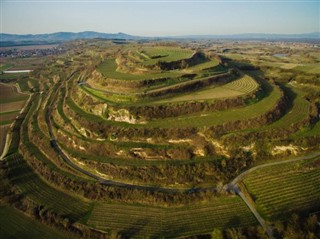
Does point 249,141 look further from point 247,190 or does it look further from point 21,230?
point 21,230

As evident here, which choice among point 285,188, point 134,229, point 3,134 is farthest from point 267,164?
point 3,134

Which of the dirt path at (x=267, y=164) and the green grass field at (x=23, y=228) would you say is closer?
the green grass field at (x=23, y=228)

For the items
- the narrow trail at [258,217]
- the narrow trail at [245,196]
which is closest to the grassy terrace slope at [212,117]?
the narrow trail at [245,196]

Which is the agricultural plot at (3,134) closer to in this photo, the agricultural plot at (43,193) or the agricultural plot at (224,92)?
the agricultural plot at (43,193)

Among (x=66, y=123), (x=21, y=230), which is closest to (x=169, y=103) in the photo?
(x=66, y=123)

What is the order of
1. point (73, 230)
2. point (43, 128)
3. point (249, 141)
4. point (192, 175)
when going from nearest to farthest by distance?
point (73, 230)
point (192, 175)
point (249, 141)
point (43, 128)

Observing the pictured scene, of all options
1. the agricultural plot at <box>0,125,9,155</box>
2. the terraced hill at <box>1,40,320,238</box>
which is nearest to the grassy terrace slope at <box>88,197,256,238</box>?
the terraced hill at <box>1,40,320,238</box>

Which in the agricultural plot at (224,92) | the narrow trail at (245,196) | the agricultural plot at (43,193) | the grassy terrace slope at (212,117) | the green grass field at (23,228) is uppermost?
the agricultural plot at (224,92)
